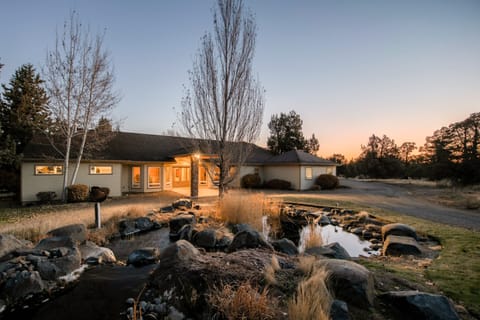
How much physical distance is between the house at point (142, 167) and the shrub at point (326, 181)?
544mm

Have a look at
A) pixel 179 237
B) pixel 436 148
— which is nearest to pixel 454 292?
pixel 179 237

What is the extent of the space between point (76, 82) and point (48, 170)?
5.48 metres

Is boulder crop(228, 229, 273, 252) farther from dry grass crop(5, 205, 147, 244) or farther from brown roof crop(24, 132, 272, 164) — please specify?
brown roof crop(24, 132, 272, 164)

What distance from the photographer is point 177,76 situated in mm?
9930

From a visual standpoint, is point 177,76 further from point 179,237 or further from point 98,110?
point 179,237

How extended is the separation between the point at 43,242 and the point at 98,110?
955 centimetres

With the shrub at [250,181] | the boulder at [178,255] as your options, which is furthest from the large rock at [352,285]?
the shrub at [250,181]

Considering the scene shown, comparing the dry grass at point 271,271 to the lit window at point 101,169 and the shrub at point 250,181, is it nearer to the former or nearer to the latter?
the lit window at point 101,169

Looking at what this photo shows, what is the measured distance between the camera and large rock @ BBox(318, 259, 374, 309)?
8.57 ft

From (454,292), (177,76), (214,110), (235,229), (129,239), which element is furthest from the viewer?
(177,76)

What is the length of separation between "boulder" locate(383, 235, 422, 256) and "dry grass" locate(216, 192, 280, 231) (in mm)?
3634

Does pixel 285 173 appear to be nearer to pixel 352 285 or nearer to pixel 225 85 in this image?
pixel 225 85

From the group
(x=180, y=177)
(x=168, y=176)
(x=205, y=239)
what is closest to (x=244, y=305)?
(x=205, y=239)

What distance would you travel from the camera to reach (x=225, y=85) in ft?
29.1
